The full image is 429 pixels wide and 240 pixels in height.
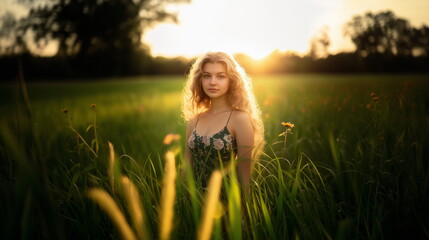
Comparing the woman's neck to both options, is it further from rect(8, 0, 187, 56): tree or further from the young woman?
rect(8, 0, 187, 56): tree

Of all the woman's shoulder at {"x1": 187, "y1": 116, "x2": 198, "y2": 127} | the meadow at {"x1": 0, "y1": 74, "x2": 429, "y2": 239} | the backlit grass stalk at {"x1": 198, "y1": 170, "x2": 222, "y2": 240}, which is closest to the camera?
the backlit grass stalk at {"x1": 198, "y1": 170, "x2": 222, "y2": 240}

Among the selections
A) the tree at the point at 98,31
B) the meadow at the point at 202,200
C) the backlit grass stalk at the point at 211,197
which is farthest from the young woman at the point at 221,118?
the tree at the point at 98,31

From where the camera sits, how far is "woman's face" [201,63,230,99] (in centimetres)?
206

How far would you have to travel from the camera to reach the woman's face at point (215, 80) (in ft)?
6.77

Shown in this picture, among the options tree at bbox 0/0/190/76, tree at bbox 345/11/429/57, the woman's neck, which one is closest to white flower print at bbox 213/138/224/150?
the woman's neck

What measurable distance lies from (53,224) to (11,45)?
127 cm

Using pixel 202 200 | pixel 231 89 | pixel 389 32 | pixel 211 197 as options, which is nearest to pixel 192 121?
pixel 231 89

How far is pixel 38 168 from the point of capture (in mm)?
750

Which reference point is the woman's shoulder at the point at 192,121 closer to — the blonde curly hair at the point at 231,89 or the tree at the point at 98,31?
Answer: the blonde curly hair at the point at 231,89

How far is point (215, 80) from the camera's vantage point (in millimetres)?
2066

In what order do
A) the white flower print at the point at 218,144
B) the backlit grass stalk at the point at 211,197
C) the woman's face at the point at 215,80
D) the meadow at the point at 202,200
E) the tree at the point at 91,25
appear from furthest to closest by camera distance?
the tree at the point at 91,25, the woman's face at the point at 215,80, the white flower print at the point at 218,144, the meadow at the point at 202,200, the backlit grass stalk at the point at 211,197

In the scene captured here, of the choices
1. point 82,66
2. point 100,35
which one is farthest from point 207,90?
point 82,66

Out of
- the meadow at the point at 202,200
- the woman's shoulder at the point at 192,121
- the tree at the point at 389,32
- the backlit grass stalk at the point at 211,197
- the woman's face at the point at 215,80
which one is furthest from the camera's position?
the tree at the point at 389,32

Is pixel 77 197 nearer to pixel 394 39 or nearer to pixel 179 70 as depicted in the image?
pixel 394 39
